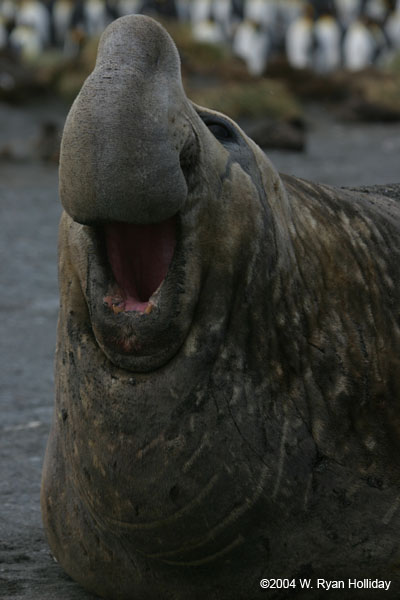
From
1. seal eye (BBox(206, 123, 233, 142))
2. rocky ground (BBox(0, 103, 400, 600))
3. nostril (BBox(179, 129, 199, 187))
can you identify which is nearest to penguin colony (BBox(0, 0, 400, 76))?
rocky ground (BBox(0, 103, 400, 600))

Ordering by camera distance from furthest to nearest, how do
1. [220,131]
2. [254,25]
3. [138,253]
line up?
[254,25] < [220,131] < [138,253]

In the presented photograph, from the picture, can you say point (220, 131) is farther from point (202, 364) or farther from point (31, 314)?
point (31, 314)

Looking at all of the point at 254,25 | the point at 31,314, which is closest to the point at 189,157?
the point at 31,314

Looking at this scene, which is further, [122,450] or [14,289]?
[14,289]

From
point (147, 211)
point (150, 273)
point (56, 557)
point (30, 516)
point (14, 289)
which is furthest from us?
point (14, 289)

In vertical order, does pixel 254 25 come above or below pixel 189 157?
below

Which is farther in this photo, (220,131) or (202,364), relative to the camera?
(220,131)

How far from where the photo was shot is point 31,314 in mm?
8250

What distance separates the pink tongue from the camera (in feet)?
9.77

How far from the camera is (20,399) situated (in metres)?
6.05

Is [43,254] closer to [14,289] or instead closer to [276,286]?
[14,289]

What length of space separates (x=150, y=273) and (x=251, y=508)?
642 mm

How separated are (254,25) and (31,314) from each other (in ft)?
116

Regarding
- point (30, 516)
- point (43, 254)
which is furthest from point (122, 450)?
point (43, 254)
